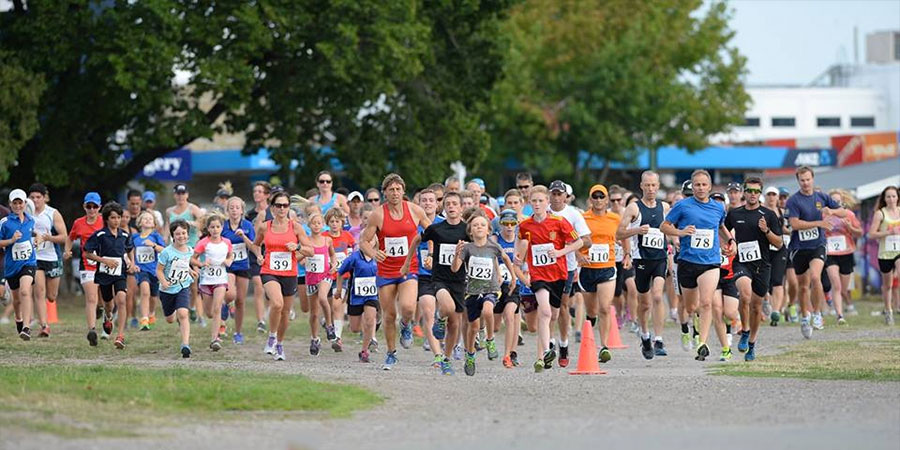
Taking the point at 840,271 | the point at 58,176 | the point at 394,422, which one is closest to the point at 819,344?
the point at 840,271

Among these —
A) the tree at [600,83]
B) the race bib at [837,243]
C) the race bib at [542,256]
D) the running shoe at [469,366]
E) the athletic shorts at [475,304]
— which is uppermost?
the tree at [600,83]

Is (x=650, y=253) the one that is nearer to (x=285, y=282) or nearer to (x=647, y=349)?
(x=647, y=349)

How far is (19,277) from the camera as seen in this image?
23.2 meters

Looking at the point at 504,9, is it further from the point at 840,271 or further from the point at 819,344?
the point at 819,344

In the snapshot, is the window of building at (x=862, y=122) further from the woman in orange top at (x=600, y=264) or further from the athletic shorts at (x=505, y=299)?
the athletic shorts at (x=505, y=299)

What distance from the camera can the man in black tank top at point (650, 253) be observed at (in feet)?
67.6

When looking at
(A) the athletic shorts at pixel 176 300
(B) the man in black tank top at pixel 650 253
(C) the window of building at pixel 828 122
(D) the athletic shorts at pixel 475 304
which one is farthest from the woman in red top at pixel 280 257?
(C) the window of building at pixel 828 122

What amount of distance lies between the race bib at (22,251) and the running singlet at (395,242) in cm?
690

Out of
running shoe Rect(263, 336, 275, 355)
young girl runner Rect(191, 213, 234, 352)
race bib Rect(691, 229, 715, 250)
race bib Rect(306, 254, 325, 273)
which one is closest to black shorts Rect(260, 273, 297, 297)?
running shoe Rect(263, 336, 275, 355)

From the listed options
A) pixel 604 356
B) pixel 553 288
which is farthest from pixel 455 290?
pixel 604 356

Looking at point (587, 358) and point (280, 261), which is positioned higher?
point (280, 261)

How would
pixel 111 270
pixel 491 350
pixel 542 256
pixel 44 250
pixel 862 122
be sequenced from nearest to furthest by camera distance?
pixel 542 256 → pixel 491 350 → pixel 111 270 → pixel 44 250 → pixel 862 122

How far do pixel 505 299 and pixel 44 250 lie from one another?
7.89 metres

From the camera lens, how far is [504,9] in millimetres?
44188
